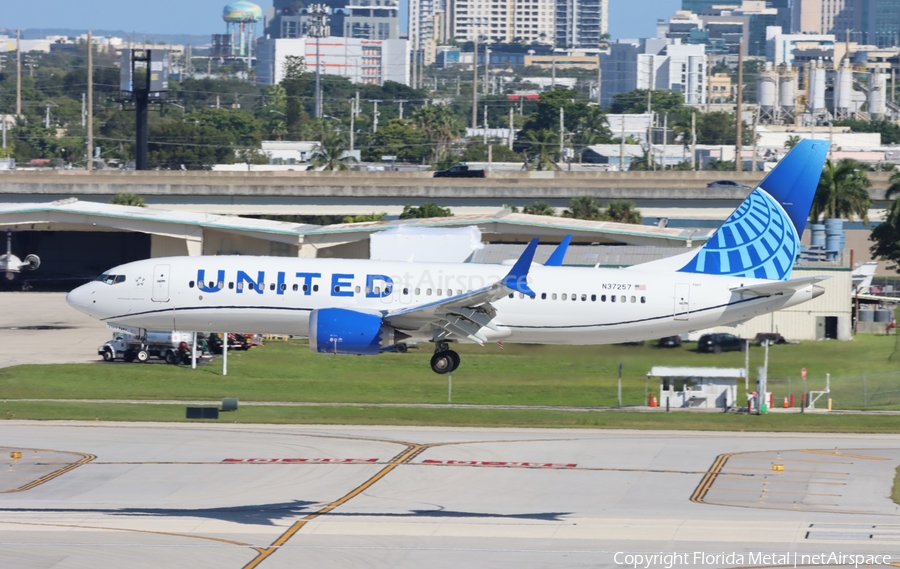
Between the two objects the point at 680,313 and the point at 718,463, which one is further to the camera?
the point at 718,463

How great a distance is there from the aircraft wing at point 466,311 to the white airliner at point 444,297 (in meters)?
0.05

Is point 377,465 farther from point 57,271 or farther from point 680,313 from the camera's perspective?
point 57,271

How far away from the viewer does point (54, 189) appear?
138625mm

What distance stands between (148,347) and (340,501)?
37938 mm

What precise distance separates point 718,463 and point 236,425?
89.5ft

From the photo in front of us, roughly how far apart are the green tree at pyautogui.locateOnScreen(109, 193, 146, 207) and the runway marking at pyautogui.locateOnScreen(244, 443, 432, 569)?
238 feet

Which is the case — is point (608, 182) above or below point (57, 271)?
above

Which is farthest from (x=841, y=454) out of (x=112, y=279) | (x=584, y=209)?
(x=584, y=209)

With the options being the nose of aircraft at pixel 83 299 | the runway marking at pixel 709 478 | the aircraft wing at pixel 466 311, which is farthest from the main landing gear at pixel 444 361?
the runway marking at pixel 709 478

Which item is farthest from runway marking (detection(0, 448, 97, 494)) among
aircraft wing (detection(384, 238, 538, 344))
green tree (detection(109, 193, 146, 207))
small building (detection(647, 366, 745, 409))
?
green tree (detection(109, 193, 146, 207))

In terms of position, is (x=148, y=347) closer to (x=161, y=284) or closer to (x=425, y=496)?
(x=425, y=496)

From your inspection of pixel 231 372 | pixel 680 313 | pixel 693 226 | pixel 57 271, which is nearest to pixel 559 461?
pixel 680 313

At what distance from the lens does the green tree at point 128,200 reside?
445ft

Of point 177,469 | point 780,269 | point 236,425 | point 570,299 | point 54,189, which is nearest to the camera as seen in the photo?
point 570,299
